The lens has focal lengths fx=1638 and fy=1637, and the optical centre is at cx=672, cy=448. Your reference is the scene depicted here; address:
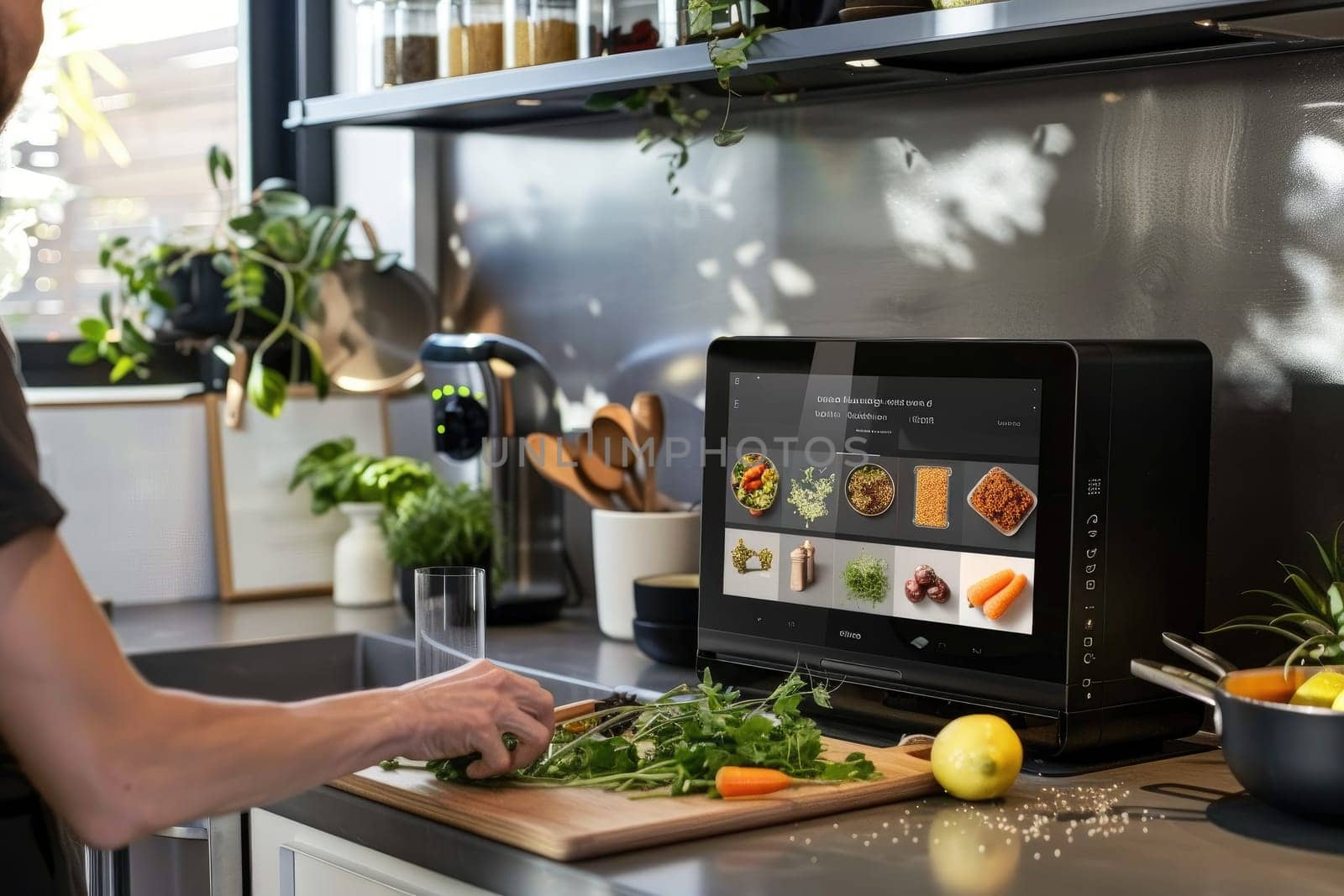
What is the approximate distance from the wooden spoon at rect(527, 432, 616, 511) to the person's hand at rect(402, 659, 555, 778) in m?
0.83

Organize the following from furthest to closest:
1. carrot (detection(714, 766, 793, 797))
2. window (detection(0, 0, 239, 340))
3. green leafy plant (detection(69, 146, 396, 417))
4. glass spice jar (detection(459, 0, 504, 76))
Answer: window (detection(0, 0, 239, 340))
green leafy plant (detection(69, 146, 396, 417))
glass spice jar (detection(459, 0, 504, 76))
carrot (detection(714, 766, 793, 797))

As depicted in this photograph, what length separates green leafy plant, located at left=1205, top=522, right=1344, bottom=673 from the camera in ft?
4.32

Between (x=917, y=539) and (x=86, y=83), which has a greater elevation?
(x=86, y=83)

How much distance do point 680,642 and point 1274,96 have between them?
82 centimetres

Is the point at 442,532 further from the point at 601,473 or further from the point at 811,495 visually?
the point at 811,495

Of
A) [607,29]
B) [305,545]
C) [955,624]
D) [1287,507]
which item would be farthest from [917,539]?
[305,545]

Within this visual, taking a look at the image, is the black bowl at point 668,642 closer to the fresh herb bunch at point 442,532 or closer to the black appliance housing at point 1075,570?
the black appliance housing at point 1075,570

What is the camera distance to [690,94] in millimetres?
2018

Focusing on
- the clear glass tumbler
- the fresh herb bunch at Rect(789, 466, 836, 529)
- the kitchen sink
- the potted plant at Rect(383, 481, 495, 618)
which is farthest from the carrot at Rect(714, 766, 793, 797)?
the potted plant at Rect(383, 481, 495, 618)

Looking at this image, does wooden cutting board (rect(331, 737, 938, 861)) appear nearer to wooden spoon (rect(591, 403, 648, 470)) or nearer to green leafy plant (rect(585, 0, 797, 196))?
green leafy plant (rect(585, 0, 797, 196))

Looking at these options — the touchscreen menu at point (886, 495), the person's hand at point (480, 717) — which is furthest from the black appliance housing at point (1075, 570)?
the person's hand at point (480, 717)

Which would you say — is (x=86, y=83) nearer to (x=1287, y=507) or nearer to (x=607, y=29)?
(x=607, y=29)

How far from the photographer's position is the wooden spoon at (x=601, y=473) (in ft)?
6.82

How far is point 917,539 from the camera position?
4.72 feet
